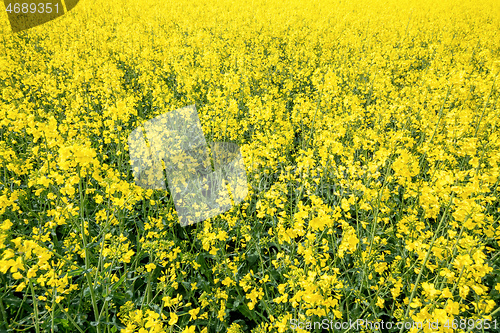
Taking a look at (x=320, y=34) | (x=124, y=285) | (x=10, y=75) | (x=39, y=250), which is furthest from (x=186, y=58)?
(x=320, y=34)

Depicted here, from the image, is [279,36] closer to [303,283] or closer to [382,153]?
[382,153]

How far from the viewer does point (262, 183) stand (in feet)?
12.9

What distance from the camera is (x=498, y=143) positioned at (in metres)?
3.05

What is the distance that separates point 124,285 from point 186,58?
4.89 metres

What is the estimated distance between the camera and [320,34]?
426 inches

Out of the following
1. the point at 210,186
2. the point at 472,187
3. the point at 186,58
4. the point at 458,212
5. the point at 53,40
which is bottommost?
the point at 210,186

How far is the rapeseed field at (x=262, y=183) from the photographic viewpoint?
192cm

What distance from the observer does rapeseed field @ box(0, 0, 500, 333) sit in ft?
6.30

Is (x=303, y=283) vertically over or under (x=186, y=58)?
under

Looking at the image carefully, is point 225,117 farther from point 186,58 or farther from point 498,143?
point 498,143

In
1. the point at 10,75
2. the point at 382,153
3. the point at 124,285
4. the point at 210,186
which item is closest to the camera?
the point at 382,153

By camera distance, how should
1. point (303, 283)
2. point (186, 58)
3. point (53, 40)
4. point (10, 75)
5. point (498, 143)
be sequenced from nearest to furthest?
point (303, 283), point (498, 143), point (10, 75), point (186, 58), point (53, 40)

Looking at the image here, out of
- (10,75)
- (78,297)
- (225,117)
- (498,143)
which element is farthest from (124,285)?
(10,75)

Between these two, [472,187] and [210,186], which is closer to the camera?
[472,187]
